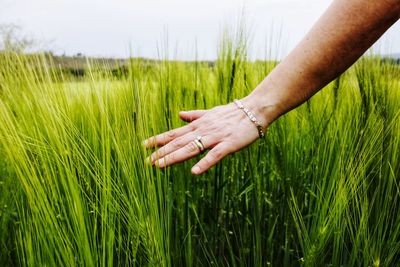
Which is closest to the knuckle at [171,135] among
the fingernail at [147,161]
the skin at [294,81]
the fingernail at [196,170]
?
the skin at [294,81]

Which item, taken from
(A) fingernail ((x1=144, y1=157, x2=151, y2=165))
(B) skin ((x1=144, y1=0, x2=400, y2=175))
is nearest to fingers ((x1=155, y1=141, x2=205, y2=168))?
(B) skin ((x1=144, y1=0, x2=400, y2=175))

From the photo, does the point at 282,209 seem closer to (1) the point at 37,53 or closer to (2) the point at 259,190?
(2) the point at 259,190

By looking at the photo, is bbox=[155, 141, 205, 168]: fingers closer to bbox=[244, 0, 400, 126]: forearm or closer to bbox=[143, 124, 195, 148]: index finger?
bbox=[143, 124, 195, 148]: index finger

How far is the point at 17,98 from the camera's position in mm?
872

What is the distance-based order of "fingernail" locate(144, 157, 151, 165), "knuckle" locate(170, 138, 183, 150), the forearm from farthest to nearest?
"knuckle" locate(170, 138, 183, 150) → the forearm → "fingernail" locate(144, 157, 151, 165)

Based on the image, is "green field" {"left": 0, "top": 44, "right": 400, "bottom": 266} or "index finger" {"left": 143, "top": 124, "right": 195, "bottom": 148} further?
"index finger" {"left": 143, "top": 124, "right": 195, "bottom": 148}

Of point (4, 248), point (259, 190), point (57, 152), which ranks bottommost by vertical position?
point (4, 248)

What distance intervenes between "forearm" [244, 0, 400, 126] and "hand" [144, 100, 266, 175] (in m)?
0.05

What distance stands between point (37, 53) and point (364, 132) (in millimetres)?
678

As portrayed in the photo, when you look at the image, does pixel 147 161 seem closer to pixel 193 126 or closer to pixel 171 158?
pixel 171 158

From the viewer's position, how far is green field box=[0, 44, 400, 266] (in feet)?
2.24

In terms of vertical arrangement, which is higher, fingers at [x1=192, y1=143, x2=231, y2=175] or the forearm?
the forearm

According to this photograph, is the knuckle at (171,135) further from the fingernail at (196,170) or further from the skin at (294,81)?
the fingernail at (196,170)

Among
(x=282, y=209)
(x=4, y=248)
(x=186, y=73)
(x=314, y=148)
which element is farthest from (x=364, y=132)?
(x=4, y=248)
